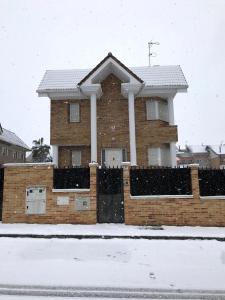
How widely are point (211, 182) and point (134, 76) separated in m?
8.09

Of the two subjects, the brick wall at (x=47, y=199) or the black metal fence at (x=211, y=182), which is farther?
the black metal fence at (x=211, y=182)

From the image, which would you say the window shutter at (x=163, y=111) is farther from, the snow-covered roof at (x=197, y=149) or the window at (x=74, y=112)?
the snow-covered roof at (x=197, y=149)

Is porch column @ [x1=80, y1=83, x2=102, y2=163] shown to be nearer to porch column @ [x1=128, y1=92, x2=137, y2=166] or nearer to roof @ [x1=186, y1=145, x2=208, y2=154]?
porch column @ [x1=128, y1=92, x2=137, y2=166]

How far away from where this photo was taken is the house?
60.2 ft

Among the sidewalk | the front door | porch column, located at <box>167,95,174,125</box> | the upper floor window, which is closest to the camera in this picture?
the sidewalk

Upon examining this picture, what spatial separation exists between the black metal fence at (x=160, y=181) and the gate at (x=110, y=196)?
594 mm

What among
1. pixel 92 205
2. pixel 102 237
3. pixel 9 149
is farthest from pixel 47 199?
pixel 9 149

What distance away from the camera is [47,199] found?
12.3 meters

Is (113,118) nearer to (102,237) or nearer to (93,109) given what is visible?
(93,109)

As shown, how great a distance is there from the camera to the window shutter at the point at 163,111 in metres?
19.2

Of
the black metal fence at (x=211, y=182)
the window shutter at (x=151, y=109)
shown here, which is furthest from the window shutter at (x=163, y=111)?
the black metal fence at (x=211, y=182)

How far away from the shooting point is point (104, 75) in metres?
18.9

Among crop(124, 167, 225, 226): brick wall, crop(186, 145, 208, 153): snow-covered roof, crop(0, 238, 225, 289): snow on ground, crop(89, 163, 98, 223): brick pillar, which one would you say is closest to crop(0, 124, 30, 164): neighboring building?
crop(89, 163, 98, 223): brick pillar

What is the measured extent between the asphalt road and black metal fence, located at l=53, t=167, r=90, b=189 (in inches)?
290
